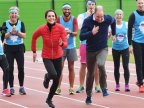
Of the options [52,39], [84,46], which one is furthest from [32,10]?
[52,39]

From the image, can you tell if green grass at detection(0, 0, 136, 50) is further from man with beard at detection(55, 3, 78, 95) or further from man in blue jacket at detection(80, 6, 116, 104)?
man in blue jacket at detection(80, 6, 116, 104)

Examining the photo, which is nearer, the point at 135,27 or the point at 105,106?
the point at 105,106

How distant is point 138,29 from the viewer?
12250 mm

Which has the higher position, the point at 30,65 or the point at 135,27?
the point at 135,27

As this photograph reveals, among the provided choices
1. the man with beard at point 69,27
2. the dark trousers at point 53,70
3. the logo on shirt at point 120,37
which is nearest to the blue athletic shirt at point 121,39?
the logo on shirt at point 120,37

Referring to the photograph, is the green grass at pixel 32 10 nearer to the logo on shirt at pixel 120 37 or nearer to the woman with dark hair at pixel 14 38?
the woman with dark hair at pixel 14 38

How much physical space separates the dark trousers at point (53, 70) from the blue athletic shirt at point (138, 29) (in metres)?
2.70

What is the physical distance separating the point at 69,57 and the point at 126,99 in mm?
1828

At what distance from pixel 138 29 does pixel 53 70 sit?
3065mm

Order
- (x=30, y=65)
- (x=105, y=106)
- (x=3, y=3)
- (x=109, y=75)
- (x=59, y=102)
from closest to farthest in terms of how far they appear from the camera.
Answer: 1. (x=105, y=106)
2. (x=59, y=102)
3. (x=109, y=75)
4. (x=30, y=65)
5. (x=3, y=3)

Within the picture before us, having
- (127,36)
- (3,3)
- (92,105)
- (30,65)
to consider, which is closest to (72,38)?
(127,36)

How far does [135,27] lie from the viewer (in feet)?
40.3

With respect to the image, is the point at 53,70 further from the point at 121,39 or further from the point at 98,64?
the point at 121,39

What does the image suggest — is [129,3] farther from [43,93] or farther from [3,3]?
[43,93]
